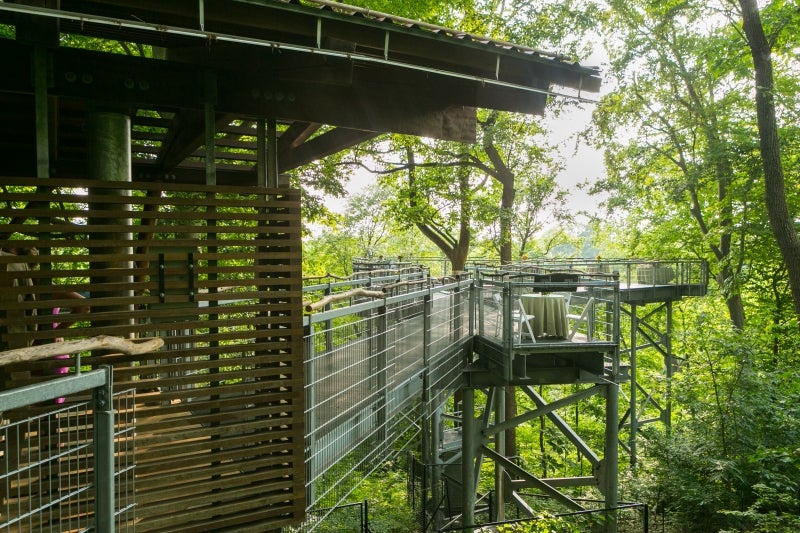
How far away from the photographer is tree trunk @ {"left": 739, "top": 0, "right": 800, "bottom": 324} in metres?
12.1

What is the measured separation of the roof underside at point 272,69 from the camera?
408 cm

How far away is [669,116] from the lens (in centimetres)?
2008

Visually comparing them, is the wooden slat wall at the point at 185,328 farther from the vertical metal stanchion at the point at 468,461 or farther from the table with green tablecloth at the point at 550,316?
the table with green tablecloth at the point at 550,316

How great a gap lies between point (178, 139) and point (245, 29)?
6.52 feet

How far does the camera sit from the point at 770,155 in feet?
41.5

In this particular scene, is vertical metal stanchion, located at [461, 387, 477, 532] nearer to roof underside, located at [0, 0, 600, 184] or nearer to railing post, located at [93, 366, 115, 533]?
roof underside, located at [0, 0, 600, 184]

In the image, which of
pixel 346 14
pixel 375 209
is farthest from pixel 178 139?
pixel 375 209

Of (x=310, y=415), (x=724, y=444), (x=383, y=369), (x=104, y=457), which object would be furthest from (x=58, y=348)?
(x=724, y=444)

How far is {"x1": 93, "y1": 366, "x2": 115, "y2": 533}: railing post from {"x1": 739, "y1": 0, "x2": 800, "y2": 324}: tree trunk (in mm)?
13978

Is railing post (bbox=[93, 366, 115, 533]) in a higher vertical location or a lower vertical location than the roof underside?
lower

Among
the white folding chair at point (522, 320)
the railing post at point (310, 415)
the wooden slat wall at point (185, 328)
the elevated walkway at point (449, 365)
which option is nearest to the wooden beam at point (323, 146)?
the elevated walkway at point (449, 365)

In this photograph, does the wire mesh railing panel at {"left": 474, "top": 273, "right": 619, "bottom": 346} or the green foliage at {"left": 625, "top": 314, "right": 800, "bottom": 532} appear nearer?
the wire mesh railing panel at {"left": 474, "top": 273, "right": 619, "bottom": 346}

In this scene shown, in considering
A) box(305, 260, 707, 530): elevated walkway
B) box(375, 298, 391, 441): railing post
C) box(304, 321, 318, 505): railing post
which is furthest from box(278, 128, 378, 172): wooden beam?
box(304, 321, 318, 505): railing post

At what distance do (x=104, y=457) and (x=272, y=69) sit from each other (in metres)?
3.54
